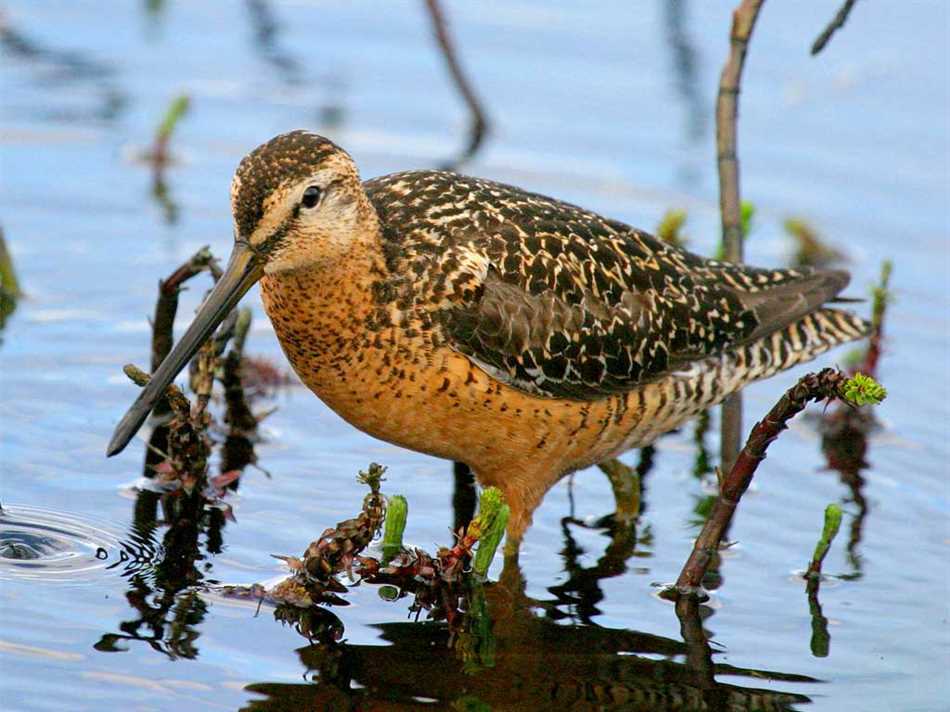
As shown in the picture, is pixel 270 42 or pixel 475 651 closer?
pixel 475 651

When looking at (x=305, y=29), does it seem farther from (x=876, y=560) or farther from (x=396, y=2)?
(x=876, y=560)

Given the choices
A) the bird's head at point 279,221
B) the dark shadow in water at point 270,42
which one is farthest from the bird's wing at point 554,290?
the dark shadow in water at point 270,42

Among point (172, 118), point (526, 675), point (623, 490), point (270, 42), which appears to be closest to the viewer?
point (526, 675)

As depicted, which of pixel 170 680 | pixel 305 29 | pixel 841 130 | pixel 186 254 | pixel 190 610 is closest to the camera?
pixel 170 680

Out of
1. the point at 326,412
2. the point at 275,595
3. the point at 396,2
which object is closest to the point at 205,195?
the point at 326,412

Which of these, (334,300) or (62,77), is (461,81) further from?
(334,300)

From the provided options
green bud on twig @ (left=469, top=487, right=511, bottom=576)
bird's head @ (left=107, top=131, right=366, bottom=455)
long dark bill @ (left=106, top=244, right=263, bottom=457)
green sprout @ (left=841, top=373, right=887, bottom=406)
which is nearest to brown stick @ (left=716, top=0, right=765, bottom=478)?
green bud on twig @ (left=469, top=487, right=511, bottom=576)

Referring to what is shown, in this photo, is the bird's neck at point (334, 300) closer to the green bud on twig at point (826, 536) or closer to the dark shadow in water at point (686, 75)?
the green bud on twig at point (826, 536)

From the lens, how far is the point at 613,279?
633 centimetres

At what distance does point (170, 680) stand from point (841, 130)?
270 inches

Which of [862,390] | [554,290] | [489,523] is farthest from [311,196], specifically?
[862,390]

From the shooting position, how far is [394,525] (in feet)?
18.3

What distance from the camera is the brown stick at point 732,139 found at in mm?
7004

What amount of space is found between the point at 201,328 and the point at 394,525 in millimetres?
903
